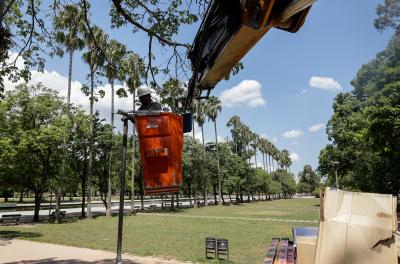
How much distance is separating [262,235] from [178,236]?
475cm

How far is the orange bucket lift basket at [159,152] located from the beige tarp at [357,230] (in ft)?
5.16

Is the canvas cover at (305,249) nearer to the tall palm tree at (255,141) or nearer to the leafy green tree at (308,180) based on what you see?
the tall palm tree at (255,141)

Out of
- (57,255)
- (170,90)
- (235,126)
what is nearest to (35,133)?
(57,255)

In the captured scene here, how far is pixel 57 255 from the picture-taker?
14672 mm

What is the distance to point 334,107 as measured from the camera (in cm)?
5344

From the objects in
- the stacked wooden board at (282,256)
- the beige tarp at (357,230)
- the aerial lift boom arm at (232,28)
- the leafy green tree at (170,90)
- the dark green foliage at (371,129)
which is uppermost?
the dark green foliage at (371,129)

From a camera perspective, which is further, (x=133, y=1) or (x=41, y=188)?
(x=41, y=188)

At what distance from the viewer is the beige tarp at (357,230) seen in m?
3.49

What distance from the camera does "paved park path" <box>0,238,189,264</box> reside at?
13352 mm

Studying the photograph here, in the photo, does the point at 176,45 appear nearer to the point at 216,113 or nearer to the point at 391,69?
the point at 391,69

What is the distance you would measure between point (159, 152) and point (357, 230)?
211cm

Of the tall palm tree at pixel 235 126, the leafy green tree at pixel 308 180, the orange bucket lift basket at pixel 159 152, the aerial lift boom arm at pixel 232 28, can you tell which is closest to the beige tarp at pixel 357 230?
the orange bucket lift basket at pixel 159 152

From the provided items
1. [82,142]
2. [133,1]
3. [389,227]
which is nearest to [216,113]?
[82,142]

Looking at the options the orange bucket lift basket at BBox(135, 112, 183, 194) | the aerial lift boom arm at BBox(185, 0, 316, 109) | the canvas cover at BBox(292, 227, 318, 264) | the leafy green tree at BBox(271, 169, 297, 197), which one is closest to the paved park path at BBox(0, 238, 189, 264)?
the canvas cover at BBox(292, 227, 318, 264)
